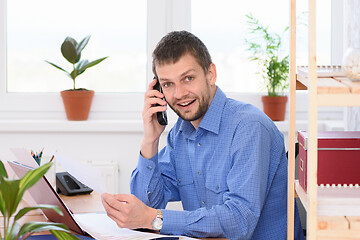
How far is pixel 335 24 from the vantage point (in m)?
3.01

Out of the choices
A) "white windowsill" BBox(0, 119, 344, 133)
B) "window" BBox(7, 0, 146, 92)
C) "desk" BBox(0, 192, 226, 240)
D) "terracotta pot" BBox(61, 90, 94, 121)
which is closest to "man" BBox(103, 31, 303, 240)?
"desk" BBox(0, 192, 226, 240)

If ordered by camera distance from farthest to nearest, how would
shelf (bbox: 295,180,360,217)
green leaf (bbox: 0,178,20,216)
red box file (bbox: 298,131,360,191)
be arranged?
red box file (bbox: 298,131,360,191) < shelf (bbox: 295,180,360,217) < green leaf (bbox: 0,178,20,216)

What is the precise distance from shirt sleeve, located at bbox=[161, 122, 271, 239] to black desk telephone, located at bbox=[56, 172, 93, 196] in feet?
1.77

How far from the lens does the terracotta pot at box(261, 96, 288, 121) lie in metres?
2.89

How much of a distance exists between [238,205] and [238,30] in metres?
1.65

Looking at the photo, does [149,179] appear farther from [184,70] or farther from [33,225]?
[33,225]

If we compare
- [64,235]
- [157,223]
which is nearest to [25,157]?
[157,223]

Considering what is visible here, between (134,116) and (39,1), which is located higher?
(39,1)

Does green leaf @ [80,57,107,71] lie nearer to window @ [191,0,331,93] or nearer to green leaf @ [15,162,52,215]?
window @ [191,0,331,93]

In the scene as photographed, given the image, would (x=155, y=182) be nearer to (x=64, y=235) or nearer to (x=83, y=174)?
(x=83, y=174)

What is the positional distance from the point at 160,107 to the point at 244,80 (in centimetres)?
126

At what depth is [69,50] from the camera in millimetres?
2797

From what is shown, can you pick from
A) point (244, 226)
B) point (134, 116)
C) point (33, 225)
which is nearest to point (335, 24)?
point (134, 116)

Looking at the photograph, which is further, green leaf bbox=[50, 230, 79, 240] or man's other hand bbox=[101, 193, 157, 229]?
man's other hand bbox=[101, 193, 157, 229]
